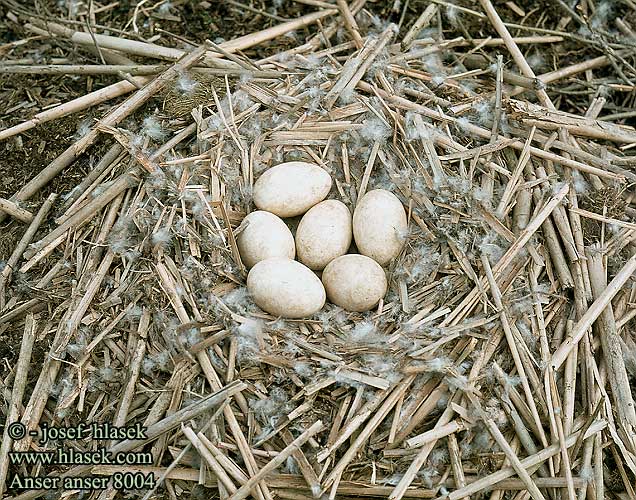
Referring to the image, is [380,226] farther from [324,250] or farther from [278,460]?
[278,460]

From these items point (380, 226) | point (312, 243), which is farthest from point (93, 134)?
point (380, 226)

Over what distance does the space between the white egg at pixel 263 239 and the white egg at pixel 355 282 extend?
0.15 metres

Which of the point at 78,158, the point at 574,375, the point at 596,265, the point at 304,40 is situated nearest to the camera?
the point at 574,375

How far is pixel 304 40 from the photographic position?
2.76 meters

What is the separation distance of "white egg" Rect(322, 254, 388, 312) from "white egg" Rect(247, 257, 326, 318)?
0.21 ft

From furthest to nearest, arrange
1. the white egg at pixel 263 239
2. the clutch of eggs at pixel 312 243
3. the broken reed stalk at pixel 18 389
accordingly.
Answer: the white egg at pixel 263 239
the clutch of eggs at pixel 312 243
the broken reed stalk at pixel 18 389

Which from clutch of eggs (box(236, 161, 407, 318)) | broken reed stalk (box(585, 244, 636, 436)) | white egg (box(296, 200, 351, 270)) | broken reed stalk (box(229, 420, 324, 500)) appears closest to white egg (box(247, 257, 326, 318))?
clutch of eggs (box(236, 161, 407, 318))

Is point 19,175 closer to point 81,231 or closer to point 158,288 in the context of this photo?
point 81,231

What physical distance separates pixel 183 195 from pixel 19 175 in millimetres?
575

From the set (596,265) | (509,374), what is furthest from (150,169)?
(596,265)

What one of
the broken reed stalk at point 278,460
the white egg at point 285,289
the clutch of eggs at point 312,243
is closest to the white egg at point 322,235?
the clutch of eggs at point 312,243

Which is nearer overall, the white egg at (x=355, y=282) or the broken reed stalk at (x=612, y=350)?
the broken reed stalk at (x=612, y=350)

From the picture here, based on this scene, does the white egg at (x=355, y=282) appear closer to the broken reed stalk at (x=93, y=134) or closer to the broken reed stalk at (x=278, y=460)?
the broken reed stalk at (x=278, y=460)

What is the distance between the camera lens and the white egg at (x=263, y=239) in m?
2.23
